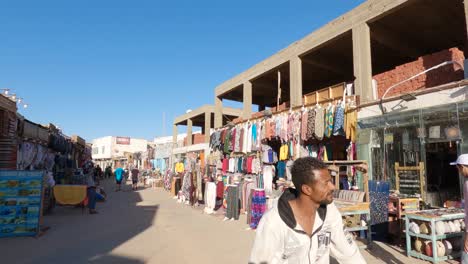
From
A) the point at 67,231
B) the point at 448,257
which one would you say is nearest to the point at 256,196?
the point at 448,257

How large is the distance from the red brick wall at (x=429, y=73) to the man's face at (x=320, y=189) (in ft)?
25.4

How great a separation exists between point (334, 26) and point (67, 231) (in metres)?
10.6

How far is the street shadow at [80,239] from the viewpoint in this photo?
5723 mm

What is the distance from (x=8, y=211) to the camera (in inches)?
296

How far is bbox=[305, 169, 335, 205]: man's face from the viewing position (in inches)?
78.1

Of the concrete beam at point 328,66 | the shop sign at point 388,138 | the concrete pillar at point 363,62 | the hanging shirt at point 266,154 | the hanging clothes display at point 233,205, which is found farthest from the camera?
the concrete beam at point 328,66

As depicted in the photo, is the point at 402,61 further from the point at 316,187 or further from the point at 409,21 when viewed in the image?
the point at 316,187

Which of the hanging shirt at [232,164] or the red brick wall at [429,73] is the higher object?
the red brick wall at [429,73]

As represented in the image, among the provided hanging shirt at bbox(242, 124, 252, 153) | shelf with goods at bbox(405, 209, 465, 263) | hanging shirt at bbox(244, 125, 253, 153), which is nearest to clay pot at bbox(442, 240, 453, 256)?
shelf with goods at bbox(405, 209, 465, 263)

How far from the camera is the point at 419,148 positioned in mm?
7656

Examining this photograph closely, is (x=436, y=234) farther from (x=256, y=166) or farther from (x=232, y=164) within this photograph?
(x=232, y=164)

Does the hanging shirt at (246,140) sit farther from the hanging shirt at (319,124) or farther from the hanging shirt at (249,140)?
→ the hanging shirt at (319,124)

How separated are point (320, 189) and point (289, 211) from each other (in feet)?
0.82

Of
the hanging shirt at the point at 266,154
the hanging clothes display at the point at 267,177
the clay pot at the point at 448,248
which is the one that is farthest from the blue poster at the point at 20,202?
the clay pot at the point at 448,248
